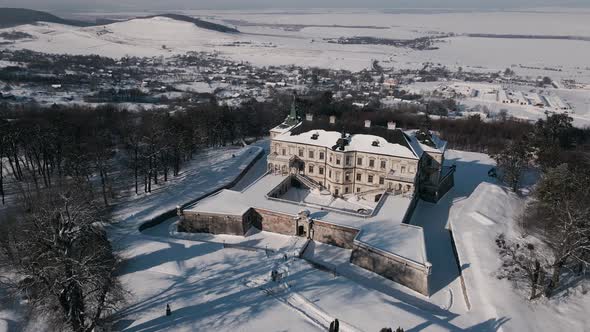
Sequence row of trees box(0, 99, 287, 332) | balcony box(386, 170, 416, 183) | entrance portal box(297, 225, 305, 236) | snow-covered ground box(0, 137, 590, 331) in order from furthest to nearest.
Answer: balcony box(386, 170, 416, 183) < entrance portal box(297, 225, 305, 236) < snow-covered ground box(0, 137, 590, 331) < row of trees box(0, 99, 287, 332)

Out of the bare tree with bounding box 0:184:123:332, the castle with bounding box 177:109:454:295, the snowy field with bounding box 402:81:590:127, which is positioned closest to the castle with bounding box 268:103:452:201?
the castle with bounding box 177:109:454:295

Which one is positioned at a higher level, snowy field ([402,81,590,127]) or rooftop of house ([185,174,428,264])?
snowy field ([402,81,590,127])

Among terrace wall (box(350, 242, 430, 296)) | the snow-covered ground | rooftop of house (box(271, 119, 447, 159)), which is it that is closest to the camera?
Result: the snow-covered ground

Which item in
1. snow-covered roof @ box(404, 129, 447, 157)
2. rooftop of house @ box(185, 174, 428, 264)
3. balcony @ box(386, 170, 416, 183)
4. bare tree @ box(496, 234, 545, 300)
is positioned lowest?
bare tree @ box(496, 234, 545, 300)

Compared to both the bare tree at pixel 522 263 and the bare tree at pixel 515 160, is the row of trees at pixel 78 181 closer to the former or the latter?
the bare tree at pixel 522 263

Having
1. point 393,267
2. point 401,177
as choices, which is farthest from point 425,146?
point 393,267

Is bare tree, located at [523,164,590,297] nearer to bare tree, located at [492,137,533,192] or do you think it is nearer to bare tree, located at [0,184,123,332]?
bare tree, located at [492,137,533,192]

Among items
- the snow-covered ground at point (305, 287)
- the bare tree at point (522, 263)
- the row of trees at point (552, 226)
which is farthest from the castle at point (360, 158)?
the bare tree at point (522, 263)
